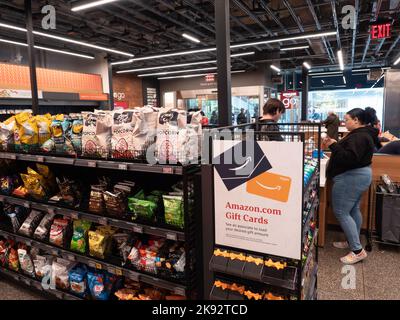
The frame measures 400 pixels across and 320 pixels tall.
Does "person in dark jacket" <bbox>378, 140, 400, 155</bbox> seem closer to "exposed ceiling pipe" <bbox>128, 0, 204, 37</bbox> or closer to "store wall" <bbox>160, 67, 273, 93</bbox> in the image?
"exposed ceiling pipe" <bbox>128, 0, 204, 37</bbox>

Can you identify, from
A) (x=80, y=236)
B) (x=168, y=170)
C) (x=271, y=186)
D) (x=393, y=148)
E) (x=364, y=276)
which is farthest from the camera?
(x=393, y=148)

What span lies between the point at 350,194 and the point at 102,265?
8.71ft

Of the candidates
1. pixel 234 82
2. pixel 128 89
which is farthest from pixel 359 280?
pixel 128 89

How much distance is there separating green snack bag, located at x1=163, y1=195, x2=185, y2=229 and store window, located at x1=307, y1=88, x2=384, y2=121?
56.6ft

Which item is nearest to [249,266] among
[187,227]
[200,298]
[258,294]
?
[258,294]

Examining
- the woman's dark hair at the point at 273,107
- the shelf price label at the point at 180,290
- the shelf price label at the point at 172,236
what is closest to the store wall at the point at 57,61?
the woman's dark hair at the point at 273,107

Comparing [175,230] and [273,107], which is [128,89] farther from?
[175,230]

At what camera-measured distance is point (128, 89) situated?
46.5 ft

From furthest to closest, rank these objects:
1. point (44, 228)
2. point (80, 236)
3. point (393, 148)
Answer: point (393, 148) → point (44, 228) → point (80, 236)

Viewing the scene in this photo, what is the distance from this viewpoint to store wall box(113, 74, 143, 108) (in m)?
13.4

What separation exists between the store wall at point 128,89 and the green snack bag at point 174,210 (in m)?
11.9

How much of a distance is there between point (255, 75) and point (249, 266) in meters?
12.8

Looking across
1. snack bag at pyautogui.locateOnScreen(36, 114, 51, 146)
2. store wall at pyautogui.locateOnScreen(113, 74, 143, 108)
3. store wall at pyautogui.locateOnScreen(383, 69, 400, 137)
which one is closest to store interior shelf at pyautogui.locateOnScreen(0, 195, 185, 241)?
snack bag at pyautogui.locateOnScreen(36, 114, 51, 146)

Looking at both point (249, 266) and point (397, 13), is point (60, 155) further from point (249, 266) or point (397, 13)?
point (397, 13)
